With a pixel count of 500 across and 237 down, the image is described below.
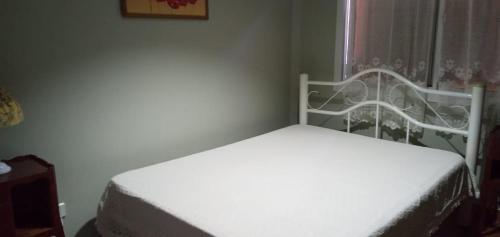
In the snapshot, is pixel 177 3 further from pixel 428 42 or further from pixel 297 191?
pixel 428 42

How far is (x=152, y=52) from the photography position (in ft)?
7.82

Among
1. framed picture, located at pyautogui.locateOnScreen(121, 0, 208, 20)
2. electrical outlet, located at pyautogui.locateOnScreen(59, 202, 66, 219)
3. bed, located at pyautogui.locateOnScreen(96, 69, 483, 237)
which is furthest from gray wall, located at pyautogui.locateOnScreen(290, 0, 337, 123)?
electrical outlet, located at pyautogui.locateOnScreen(59, 202, 66, 219)

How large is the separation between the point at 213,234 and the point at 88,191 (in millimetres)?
1129

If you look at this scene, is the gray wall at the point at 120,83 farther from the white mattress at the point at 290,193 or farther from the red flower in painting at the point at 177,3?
the white mattress at the point at 290,193

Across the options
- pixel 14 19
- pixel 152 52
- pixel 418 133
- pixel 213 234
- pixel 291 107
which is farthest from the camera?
pixel 291 107

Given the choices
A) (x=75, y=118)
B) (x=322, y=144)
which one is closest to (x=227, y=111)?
(x=322, y=144)

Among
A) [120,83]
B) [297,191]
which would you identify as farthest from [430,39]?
[120,83]

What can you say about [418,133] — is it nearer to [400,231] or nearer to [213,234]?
[400,231]

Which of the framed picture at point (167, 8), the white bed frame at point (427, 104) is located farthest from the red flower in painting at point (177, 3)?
the white bed frame at point (427, 104)

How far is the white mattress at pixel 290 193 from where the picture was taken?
153cm

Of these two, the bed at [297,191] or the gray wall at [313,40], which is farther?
the gray wall at [313,40]

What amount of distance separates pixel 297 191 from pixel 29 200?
1291 millimetres

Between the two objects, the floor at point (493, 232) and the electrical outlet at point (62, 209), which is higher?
the electrical outlet at point (62, 209)

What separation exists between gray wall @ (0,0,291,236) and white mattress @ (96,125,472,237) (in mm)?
337
